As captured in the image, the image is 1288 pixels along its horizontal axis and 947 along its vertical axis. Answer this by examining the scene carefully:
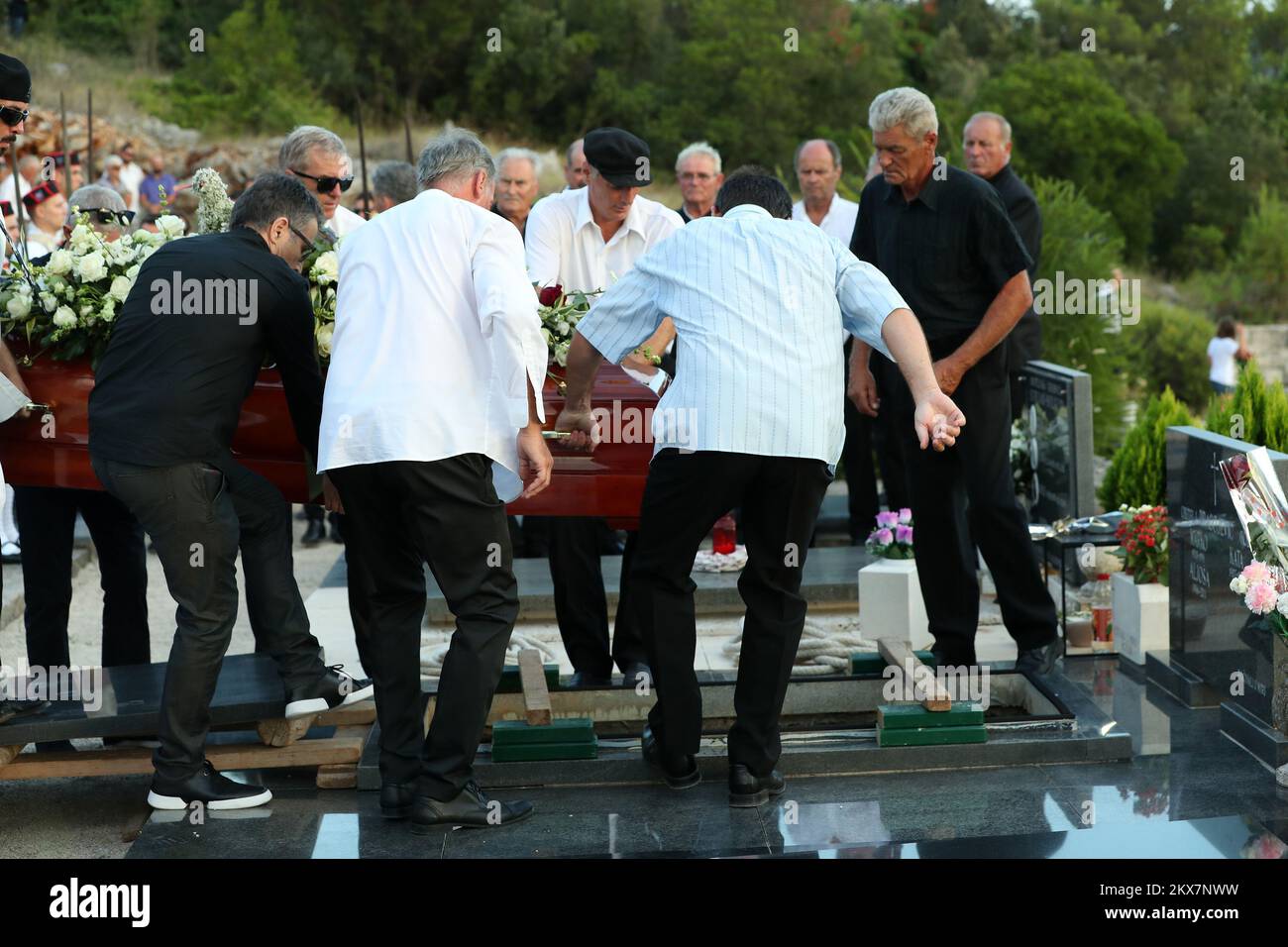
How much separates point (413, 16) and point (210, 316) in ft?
107

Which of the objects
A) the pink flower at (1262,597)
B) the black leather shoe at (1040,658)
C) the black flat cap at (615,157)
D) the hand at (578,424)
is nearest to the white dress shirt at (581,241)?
the black flat cap at (615,157)

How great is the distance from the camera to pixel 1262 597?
14.7 feet

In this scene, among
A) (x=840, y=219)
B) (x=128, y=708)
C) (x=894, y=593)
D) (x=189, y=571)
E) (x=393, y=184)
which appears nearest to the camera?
(x=189, y=571)

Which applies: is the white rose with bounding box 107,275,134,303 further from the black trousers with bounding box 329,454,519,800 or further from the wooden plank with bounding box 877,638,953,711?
the wooden plank with bounding box 877,638,953,711

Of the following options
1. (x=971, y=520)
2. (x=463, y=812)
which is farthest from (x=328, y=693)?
(x=971, y=520)

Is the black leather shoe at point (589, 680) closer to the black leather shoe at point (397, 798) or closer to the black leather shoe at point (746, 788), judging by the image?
the black leather shoe at point (746, 788)

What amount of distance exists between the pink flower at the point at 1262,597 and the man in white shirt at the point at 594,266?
6.07 ft

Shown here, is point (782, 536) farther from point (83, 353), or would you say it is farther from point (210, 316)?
point (83, 353)

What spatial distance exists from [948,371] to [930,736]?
1225mm

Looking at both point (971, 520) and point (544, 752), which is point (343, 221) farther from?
point (971, 520)

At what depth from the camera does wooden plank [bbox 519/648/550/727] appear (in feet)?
14.5

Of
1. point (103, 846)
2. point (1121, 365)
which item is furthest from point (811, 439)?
point (1121, 365)
